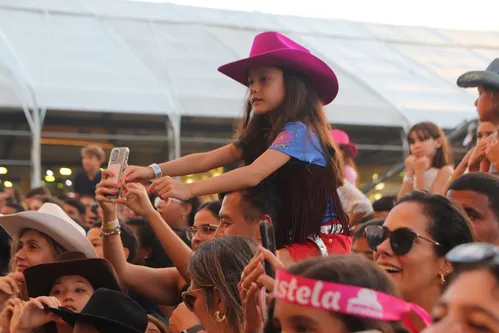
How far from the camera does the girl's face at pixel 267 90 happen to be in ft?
13.2

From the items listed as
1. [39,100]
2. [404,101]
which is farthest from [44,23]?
[404,101]

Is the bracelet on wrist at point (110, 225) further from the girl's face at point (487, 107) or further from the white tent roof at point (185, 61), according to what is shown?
the white tent roof at point (185, 61)

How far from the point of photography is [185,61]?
Answer: 15.3 meters

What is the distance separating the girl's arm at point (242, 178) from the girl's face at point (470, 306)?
1936 mm

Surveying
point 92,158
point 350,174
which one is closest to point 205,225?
point 350,174

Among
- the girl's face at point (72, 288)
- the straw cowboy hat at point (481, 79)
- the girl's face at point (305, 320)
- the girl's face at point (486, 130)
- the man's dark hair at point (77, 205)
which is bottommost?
the man's dark hair at point (77, 205)

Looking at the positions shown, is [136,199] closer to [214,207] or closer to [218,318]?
[218,318]

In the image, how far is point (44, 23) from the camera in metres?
15.0

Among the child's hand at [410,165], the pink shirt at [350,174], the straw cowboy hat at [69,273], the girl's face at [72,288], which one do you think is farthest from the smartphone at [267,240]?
the pink shirt at [350,174]

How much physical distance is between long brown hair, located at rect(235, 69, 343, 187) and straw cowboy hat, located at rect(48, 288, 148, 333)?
860 millimetres

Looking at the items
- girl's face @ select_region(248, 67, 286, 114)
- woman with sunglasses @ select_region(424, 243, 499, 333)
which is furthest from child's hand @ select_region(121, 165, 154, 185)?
woman with sunglasses @ select_region(424, 243, 499, 333)

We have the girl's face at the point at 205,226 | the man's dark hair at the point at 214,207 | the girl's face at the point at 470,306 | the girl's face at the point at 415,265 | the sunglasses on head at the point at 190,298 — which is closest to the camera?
the girl's face at the point at 470,306

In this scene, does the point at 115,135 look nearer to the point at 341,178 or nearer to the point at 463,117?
the point at 463,117

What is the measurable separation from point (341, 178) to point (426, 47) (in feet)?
47.6
